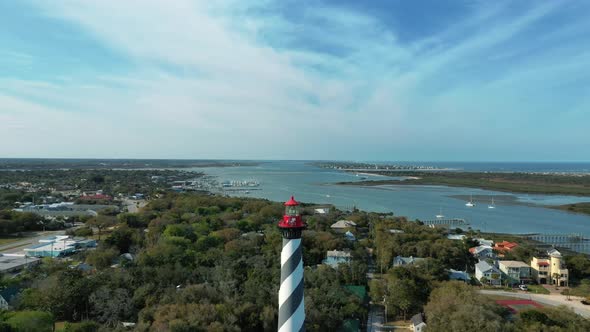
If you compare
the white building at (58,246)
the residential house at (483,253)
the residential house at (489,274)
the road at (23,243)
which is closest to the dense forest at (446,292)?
the residential house at (483,253)

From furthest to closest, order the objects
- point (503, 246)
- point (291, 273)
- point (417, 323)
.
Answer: point (503, 246)
point (417, 323)
point (291, 273)

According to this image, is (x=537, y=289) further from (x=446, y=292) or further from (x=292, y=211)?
(x=292, y=211)

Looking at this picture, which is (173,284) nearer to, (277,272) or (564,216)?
(277,272)

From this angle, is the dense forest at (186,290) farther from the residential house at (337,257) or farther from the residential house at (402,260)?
the residential house at (402,260)

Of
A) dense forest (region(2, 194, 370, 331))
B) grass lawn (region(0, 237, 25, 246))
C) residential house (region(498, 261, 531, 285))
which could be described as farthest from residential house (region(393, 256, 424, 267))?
grass lawn (region(0, 237, 25, 246))

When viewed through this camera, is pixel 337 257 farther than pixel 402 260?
Yes

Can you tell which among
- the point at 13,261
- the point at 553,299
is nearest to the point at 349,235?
the point at 553,299
